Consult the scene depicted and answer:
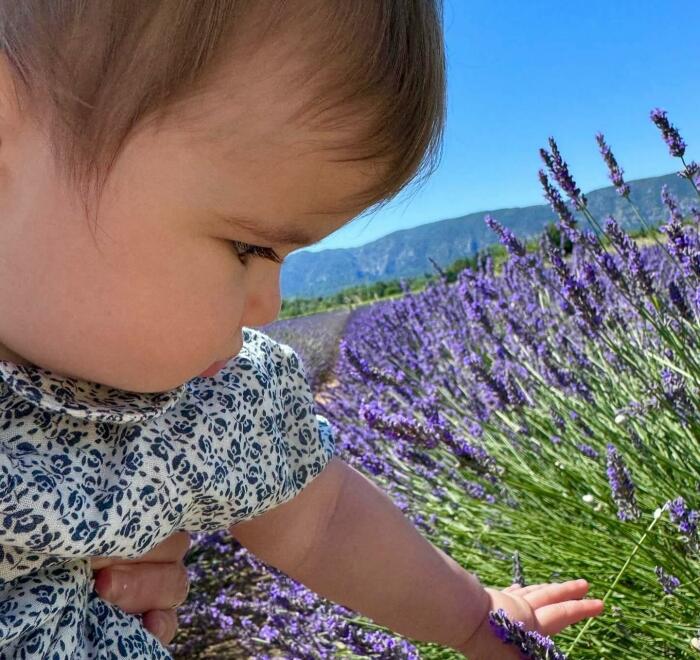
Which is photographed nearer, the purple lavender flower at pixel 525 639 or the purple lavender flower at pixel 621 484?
the purple lavender flower at pixel 525 639

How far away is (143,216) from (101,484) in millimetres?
294

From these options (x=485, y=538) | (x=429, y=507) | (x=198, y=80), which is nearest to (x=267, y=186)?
(x=198, y=80)

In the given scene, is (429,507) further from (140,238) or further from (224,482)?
(140,238)

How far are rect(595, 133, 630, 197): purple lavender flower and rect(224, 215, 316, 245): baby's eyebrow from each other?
113cm

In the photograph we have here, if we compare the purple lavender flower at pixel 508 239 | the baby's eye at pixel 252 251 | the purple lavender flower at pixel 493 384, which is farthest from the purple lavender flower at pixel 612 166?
the baby's eye at pixel 252 251

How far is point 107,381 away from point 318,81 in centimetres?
40

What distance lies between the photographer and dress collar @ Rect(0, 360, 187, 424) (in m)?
0.77

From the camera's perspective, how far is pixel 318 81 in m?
0.78

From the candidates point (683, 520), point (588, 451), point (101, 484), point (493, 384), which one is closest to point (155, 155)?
point (101, 484)

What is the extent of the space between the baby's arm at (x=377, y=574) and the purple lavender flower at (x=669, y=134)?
88cm

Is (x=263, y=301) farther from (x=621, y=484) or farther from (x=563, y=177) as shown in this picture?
(x=563, y=177)

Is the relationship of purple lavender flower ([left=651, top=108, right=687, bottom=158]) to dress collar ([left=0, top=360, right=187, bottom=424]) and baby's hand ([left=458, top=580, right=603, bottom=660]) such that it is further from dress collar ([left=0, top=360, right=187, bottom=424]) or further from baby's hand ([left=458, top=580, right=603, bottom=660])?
dress collar ([left=0, top=360, right=187, bottom=424])

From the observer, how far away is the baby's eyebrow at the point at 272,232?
76cm

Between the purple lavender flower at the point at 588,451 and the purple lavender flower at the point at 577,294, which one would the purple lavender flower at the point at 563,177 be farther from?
the purple lavender flower at the point at 588,451
